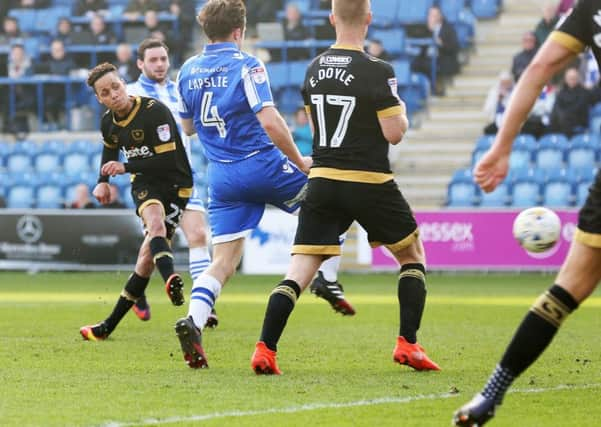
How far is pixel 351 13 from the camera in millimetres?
7621

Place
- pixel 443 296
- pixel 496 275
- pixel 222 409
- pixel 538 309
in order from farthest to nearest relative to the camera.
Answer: pixel 496 275 → pixel 443 296 → pixel 222 409 → pixel 538 309

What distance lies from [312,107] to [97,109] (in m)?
18.8

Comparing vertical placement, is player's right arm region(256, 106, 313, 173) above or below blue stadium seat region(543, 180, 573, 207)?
above

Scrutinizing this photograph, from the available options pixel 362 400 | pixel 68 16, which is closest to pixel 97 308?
pixel 362 400

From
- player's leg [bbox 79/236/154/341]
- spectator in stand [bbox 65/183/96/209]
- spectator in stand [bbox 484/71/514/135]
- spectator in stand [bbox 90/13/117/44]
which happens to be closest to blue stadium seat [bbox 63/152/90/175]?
spectator in stand [bbox 90/13/117/44]

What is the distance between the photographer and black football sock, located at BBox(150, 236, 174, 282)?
382 inches

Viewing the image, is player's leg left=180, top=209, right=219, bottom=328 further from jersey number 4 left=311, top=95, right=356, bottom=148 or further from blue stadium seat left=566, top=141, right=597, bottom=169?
blue stadium seat left=566, top=141, right=597, bottom=169

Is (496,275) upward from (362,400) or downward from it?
downward

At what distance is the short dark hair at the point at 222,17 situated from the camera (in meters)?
8.57

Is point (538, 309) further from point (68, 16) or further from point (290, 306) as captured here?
point (68, 16)

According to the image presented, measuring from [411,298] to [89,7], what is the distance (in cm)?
2057

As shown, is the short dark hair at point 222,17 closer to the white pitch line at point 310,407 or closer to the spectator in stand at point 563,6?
the white pitch line at point 310,407

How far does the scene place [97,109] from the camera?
26.1 meters

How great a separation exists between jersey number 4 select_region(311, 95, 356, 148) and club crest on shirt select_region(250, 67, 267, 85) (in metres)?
0.83
